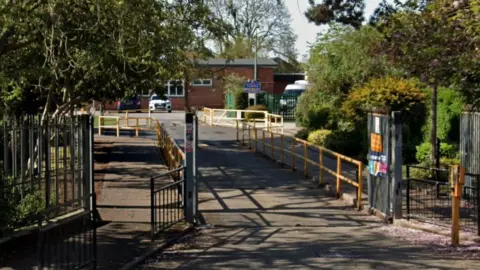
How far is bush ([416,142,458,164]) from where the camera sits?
1952 cm

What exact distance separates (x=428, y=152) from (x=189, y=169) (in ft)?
35.7

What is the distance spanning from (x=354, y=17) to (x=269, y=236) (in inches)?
356

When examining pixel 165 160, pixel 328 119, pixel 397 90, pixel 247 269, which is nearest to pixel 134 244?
pixel 247 269

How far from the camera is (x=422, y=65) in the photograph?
41.1 ft

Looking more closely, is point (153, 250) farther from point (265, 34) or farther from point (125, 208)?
point (265, 34)

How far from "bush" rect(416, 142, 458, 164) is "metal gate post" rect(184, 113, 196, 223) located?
9.39 meters

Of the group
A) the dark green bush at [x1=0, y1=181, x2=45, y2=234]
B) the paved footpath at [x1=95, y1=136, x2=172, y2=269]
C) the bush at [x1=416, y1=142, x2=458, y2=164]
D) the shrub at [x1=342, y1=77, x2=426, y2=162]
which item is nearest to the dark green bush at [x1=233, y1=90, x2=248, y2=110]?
the paved footpath at [x1=95, y1=136, x2=172, y2=269]

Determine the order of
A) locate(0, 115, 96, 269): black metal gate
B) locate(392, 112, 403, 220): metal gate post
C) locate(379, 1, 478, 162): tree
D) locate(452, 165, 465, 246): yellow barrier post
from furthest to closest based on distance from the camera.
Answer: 1. locate(392, 112, 403, 220): metal gate post
2. locate(379, 1, 478, 162): tree
3. locate(452, 165, 465, 246): yellow barrier post
4. locate(0, 115, 96, 269): black metal gate

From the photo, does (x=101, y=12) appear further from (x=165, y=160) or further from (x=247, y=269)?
(x=165, y=160)

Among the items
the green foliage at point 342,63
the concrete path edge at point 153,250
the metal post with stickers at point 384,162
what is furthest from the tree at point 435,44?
the green foliage at point 342,63

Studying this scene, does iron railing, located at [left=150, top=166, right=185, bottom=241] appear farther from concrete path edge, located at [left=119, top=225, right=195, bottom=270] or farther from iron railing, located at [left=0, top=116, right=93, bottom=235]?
iron railing, located at [left=0, top=116, right=93, bottom=235]

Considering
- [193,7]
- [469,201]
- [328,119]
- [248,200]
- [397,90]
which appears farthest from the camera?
[328,119]

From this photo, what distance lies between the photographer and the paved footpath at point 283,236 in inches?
346

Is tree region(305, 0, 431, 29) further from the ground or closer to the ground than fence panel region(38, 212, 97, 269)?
further from the ground
